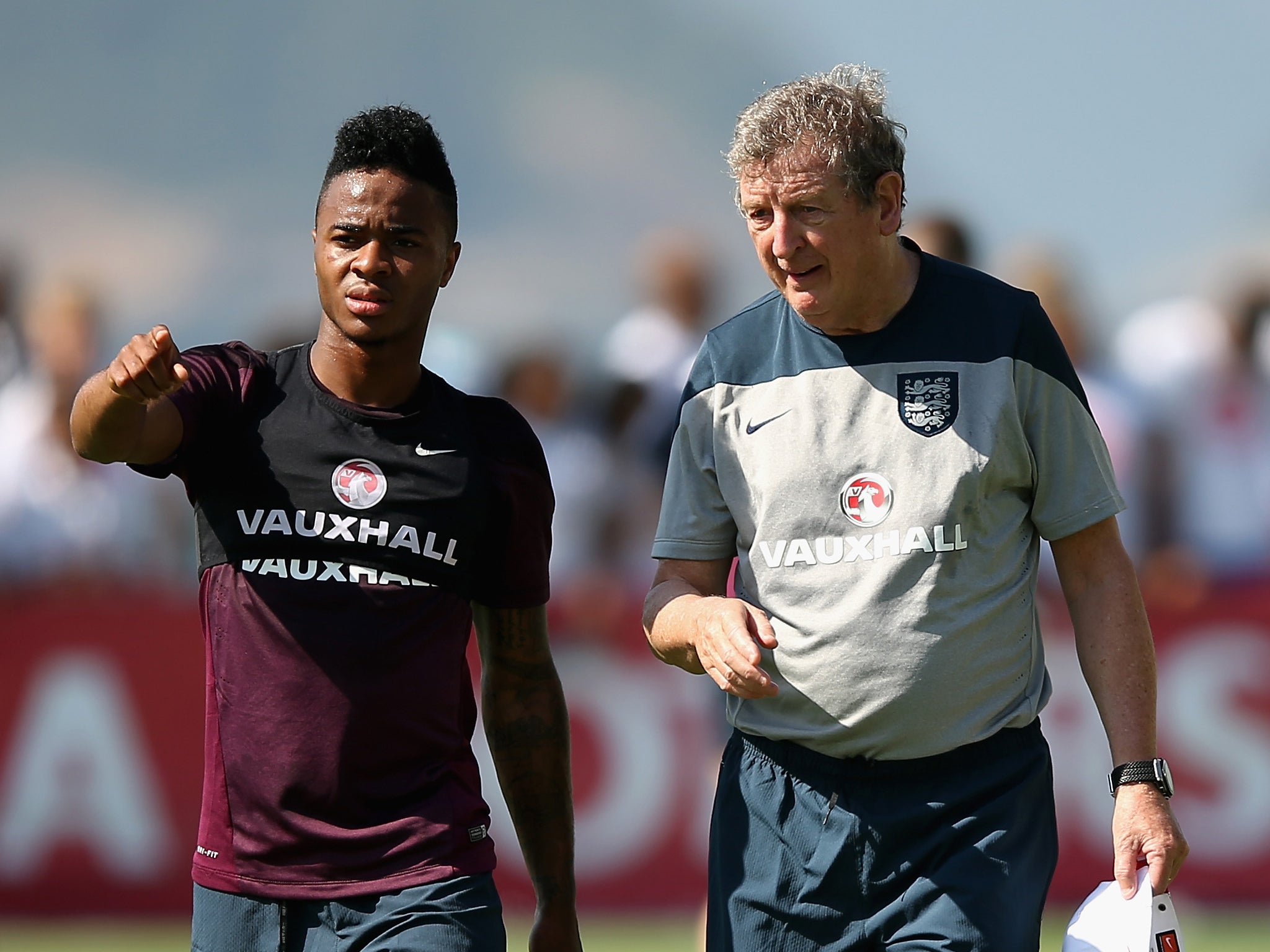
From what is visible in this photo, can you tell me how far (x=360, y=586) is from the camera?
3.40 metres

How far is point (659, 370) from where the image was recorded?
331 inches

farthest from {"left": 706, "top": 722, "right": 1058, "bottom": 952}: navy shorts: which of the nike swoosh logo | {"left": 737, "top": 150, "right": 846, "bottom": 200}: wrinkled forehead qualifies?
{"left": 737, "top": 150, "right": 846, "bottom": 200}: wrinkled forehead

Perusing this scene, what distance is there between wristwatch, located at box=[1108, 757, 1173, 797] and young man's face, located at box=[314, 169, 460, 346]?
1.64 meters

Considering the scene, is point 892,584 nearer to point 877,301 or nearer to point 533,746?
point 877,301

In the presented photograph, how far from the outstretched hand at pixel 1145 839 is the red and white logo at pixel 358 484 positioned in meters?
1.54

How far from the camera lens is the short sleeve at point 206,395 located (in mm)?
3420

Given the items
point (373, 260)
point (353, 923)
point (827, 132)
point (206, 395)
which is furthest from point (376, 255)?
point (353, 923)

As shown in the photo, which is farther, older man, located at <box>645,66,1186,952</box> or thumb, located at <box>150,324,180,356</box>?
older man, located at <box>645,66,1186,952</box>

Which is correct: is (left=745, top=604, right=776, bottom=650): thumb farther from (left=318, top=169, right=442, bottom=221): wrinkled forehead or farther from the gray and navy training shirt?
(left=318, top=169, right=442, bottom=221): wrinkled forehead

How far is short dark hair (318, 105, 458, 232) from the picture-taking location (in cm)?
357

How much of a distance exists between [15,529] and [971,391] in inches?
241

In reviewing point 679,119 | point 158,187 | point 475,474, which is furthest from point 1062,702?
point 158,187

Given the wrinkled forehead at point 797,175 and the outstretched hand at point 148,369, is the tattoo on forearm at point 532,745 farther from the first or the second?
the wrinkled forehead at point 797,175

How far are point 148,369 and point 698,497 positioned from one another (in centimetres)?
113
